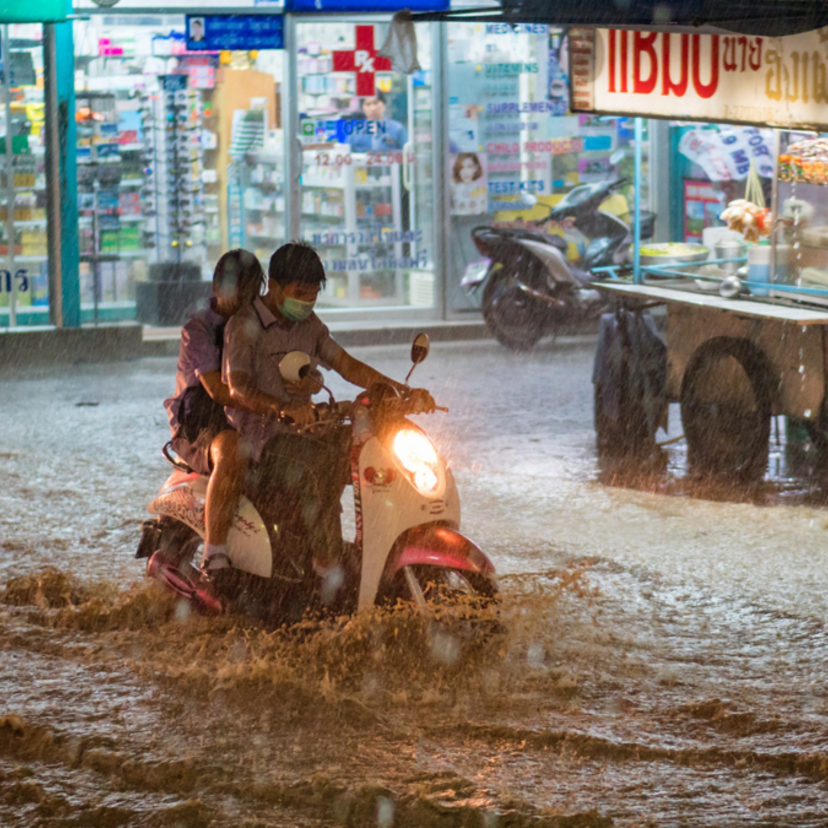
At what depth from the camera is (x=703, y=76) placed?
707cm

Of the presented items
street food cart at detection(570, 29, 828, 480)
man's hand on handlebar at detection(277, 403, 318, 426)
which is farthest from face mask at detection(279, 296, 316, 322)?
street food cart at detection(570, 29, 828, 480)

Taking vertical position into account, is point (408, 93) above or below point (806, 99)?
above

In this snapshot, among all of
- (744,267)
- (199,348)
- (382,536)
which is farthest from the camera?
(744,267)

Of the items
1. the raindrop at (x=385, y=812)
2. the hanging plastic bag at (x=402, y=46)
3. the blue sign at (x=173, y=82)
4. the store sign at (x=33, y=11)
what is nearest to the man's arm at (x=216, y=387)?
the raindrop at (x=385, y=812)

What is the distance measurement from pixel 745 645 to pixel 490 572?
1.08 m

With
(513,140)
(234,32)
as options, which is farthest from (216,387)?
(513,140)

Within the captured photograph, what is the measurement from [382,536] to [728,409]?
11.2ft

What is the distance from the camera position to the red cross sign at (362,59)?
1299 cm

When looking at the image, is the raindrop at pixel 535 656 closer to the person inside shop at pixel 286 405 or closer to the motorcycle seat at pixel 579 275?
the person inside shop at pixel 286 405

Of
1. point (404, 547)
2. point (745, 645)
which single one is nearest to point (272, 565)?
point (404, 547)

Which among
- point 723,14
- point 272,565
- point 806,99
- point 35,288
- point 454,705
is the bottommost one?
point 454,705

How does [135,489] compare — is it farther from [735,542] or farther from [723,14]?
[723,14]

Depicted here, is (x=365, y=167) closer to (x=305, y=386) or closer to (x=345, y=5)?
(x=345, y=5)

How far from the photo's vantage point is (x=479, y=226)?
42.8 feet
